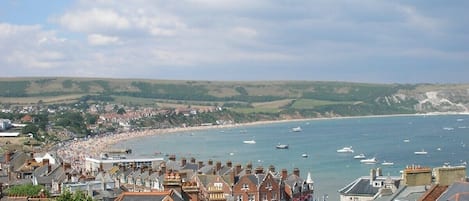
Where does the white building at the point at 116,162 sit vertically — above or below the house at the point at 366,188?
below

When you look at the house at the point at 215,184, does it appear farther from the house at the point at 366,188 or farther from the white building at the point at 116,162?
the white building at the point at 116,162

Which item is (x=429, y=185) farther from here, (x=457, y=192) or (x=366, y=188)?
(x=366, y=188)

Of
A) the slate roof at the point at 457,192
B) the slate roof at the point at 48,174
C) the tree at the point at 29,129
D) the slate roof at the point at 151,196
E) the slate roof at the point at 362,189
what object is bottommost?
the tree at the point at 29,129

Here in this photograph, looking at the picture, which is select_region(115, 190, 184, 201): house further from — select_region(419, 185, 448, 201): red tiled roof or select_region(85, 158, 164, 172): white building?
select_region(85, 158, 164, 172): white building

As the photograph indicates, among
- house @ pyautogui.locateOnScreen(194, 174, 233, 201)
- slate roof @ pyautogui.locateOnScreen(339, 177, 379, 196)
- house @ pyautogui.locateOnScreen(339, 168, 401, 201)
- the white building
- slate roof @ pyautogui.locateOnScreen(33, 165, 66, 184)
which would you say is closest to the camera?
house @ pyautogui.locateOnScreen(339, 168, 401, 201)

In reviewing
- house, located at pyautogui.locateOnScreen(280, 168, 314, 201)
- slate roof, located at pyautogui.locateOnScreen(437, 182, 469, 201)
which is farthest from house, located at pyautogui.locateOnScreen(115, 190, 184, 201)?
house, located at pyautogui.locateOnScreen(280, 168, 314, 201)

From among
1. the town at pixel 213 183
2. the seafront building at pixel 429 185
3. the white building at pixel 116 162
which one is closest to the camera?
the seafront building at pixel 429 185

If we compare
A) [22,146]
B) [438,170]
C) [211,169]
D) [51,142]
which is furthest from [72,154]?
[438,170]

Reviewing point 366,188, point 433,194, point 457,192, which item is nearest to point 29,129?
point 366,188

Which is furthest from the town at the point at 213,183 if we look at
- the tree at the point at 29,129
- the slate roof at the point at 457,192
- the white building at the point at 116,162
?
the tree at the point at 29,129

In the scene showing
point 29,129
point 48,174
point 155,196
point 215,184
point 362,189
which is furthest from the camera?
point 29,129

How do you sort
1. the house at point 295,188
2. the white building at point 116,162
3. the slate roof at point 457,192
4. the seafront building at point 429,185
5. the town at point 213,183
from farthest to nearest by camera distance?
the white building at point 116,162
the house at point 295,188
the town at point 213,183
the seafront building at point 429,185
the slate roof at point 457,192
